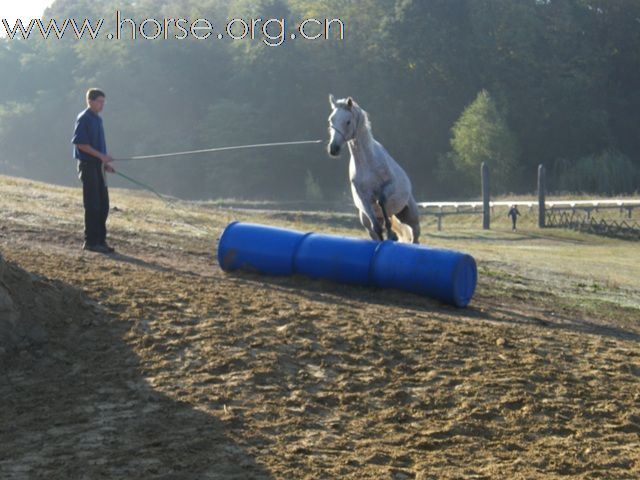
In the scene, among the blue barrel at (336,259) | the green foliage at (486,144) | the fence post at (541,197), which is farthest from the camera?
the green foliage at (486,144)

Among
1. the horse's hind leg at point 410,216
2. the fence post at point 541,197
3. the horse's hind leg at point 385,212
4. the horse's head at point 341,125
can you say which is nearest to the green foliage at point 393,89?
the fence post at point 541,197

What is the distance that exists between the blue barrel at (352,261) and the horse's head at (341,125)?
3.98 ft

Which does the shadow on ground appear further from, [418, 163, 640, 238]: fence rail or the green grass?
[418, 163, 640, 238]: fence rail

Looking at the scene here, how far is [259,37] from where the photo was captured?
273ft

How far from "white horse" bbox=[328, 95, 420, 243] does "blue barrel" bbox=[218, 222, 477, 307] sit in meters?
1.02

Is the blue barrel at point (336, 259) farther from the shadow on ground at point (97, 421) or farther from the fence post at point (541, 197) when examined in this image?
the fence post at point (541, 197)

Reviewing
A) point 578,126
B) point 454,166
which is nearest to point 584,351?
point 454,166

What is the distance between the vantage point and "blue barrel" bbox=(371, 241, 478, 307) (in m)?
12.0

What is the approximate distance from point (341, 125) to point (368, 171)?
32.3 inches

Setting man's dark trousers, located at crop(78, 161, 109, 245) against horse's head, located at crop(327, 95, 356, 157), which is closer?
horse's head, located at crop(327, 95, 356, 157)

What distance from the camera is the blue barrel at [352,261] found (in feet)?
39.8

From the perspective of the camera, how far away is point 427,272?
1215 cm

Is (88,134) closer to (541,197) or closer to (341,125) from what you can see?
(341,125)

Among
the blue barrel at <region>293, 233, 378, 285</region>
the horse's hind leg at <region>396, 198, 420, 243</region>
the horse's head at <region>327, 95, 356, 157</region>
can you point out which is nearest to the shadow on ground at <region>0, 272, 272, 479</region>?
the blue barrel at <region>293, 233, 378, 285</region>
